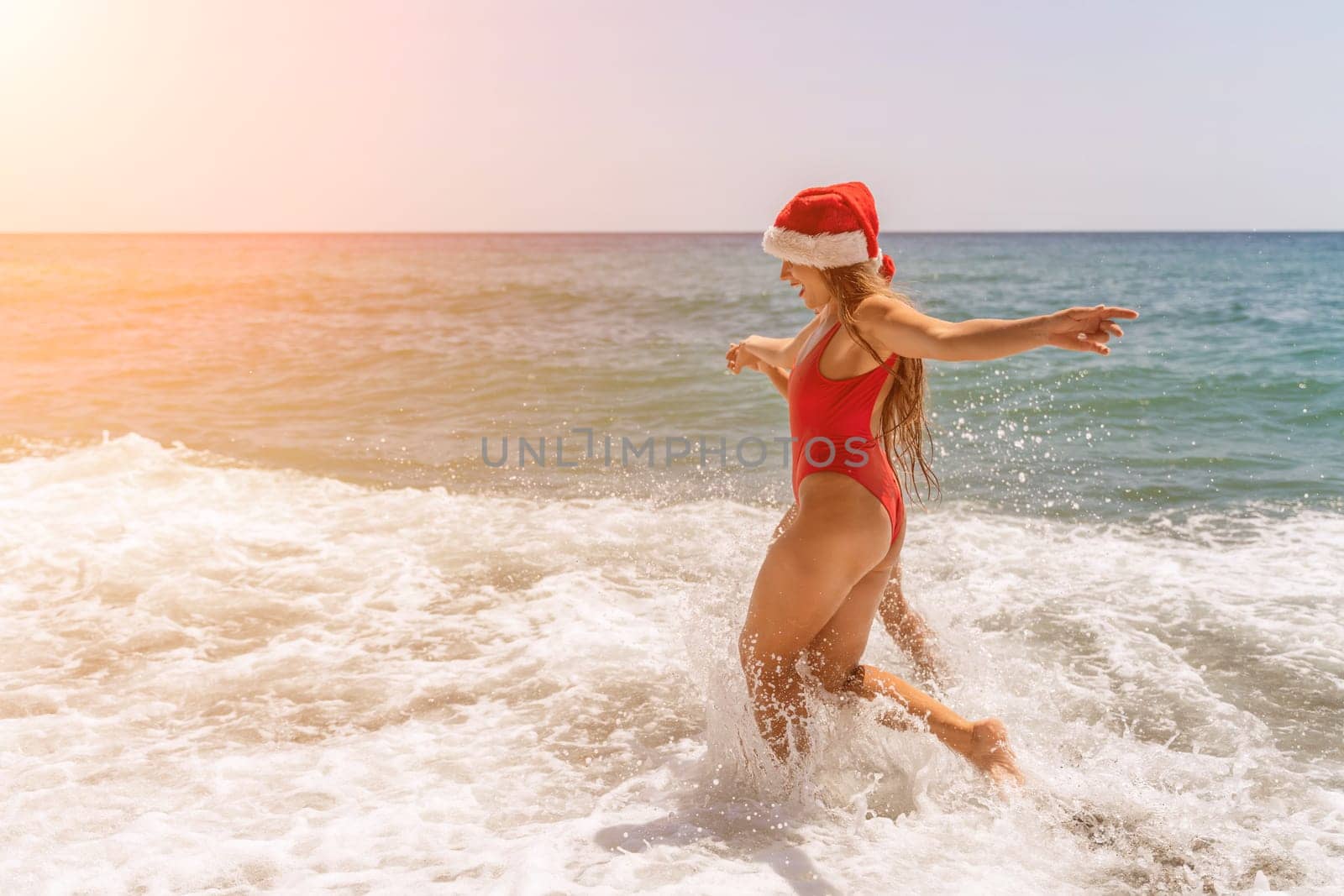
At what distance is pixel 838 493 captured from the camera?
3.08 metres

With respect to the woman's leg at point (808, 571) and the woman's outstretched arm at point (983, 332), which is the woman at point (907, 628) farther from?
the woman's outstretched arm at point (983, 332)

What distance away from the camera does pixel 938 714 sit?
3338mm

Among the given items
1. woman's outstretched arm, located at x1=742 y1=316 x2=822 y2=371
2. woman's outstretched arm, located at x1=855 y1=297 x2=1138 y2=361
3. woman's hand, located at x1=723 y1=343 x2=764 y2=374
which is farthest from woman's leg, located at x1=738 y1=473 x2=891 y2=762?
woman's hand, located at x1=723 y1=343 x2=764 y2=374

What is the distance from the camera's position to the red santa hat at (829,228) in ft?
10.2

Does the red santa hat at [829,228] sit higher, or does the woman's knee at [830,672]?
the red santa hat at [829,228]

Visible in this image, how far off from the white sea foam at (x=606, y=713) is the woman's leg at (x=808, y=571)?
1.09 feet

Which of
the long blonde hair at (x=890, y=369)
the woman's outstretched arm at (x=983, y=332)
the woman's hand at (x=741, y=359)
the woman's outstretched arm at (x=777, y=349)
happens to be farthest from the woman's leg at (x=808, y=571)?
the woman's hand at (x=741, y=359)

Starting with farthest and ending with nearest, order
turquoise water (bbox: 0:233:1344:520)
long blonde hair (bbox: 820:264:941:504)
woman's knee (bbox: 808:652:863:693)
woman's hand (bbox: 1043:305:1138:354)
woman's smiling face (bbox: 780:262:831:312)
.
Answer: turquoise water (bbox: 0:233:1344:520) → woman's knee (bbox: 808:652:863:693) → woman's smiling face (bbox: 780:262:831:312) → long blonde hair (bbox: 820:264:941:504) → woman's hand (bbox: 1043:305:1138:354)

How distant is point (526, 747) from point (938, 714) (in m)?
1.69

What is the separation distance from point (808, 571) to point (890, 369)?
0.72 meters

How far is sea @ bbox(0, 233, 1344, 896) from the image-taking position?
3139 mm

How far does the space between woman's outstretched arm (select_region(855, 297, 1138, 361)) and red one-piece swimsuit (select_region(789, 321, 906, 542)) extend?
231mm

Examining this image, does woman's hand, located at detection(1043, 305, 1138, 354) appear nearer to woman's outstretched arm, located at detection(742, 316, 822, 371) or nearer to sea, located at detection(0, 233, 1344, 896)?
sea, located at detection(0, 233, 1344, 896)

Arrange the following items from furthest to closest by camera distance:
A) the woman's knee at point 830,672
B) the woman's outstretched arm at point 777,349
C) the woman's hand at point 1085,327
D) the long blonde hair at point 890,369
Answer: the woman's outstretched arm at point 777,349
the woman's knee at point 830,672
the long blonde hair at point 890,369
the woman's hand at point 1085,327
